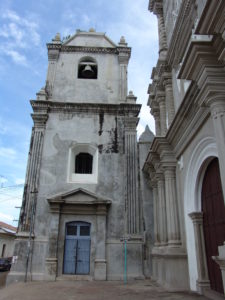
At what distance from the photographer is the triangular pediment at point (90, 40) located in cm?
1723

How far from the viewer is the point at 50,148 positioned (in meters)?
13.9

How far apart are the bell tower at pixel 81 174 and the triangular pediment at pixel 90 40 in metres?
0.53

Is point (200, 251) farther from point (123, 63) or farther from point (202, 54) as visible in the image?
point (123, 63)

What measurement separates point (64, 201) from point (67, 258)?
2449 mm

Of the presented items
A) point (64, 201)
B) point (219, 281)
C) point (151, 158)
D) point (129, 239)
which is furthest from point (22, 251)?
point (219, 281)

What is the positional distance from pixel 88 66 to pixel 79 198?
779 cm

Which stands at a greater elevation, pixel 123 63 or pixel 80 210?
pixel 123 63

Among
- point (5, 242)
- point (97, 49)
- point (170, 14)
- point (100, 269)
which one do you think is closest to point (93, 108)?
point (97, 49)

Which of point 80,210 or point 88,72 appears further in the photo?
point 88,72

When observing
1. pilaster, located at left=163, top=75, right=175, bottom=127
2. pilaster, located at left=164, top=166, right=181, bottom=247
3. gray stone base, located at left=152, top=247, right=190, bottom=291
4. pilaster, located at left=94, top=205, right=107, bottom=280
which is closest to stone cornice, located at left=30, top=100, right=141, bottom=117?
pilaster, located at left=163, top=75, right=175, bottom=127

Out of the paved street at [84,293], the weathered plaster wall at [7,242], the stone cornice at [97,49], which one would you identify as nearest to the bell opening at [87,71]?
the stone cornice at [97,49]

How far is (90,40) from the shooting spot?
17484 mm

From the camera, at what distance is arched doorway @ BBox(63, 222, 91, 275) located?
1192 centimetres

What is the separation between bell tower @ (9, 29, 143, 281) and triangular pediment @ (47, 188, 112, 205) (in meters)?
0.04
